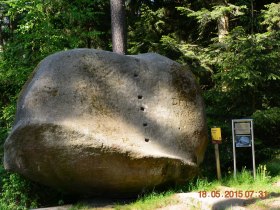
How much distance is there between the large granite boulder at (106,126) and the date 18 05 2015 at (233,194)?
0.63m

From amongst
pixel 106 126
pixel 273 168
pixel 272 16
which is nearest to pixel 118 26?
pixel 272 16

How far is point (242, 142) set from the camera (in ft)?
27.0

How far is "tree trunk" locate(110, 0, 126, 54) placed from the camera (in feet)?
36.0

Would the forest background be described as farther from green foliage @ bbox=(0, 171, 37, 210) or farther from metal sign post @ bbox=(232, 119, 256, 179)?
metal sign post @ bbox=(232, 119, 256, 179)

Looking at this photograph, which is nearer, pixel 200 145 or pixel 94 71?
pixel 94 71

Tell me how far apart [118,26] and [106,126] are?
526 cm

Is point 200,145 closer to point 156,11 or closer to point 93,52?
point 93,52

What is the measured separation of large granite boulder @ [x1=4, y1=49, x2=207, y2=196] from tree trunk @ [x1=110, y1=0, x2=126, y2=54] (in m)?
3.34

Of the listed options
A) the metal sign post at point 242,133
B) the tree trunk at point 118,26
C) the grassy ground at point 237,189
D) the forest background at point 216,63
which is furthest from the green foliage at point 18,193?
the tree trunk at point 118,26

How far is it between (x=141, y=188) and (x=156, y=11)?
332 inches

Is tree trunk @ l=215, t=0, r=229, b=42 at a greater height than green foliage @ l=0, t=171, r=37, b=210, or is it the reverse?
tree trunk @ l=215, t=0, r=229, b=42

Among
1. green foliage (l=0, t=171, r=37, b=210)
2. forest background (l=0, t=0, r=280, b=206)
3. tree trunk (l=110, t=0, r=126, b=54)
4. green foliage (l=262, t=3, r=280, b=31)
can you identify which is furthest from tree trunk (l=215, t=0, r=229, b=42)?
green foliage (l=0, t=171, r=37, b=210)

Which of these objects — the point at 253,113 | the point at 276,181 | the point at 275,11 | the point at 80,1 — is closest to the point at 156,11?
the point at 80,1

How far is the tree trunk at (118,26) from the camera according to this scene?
11.0m
